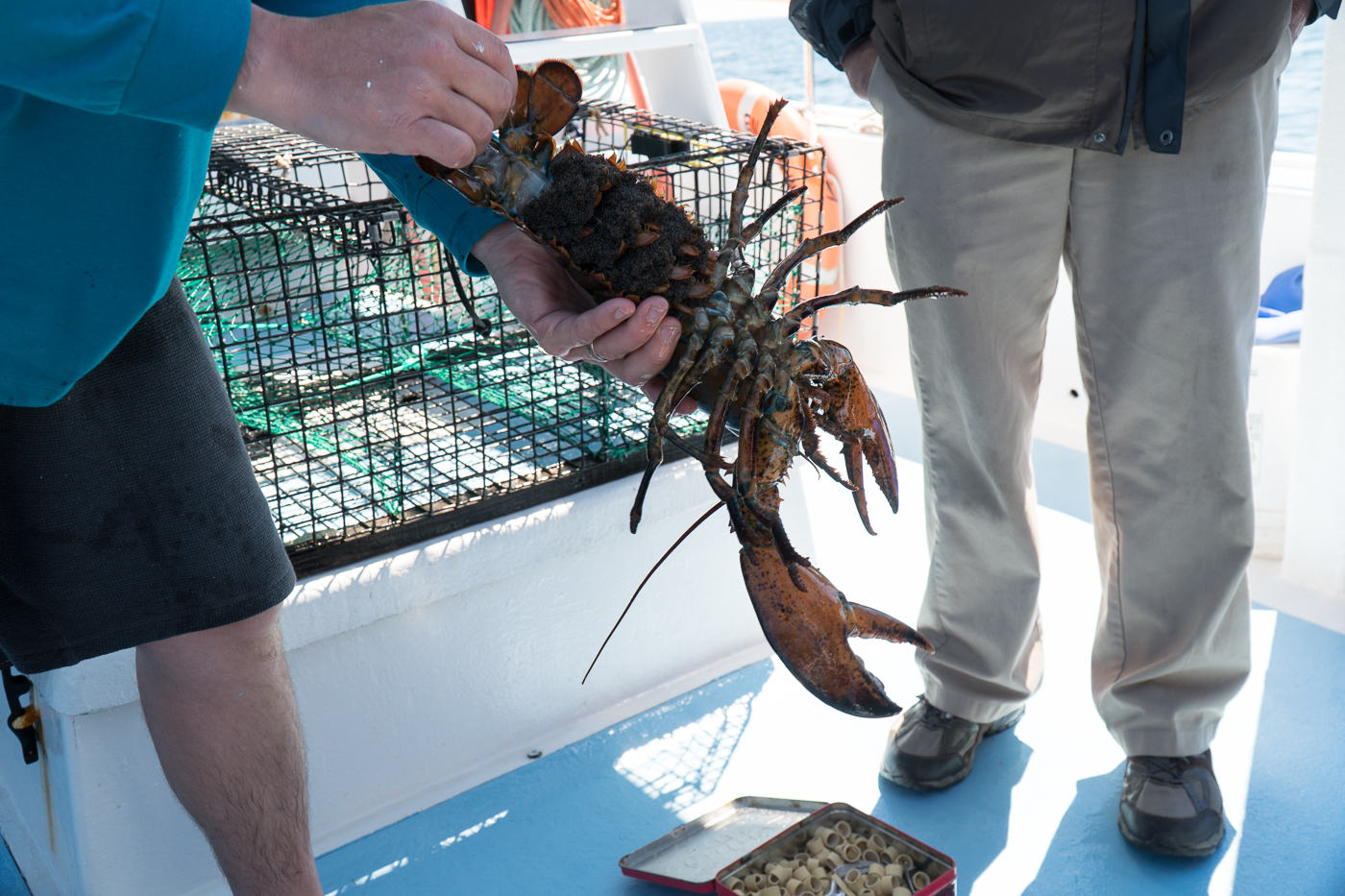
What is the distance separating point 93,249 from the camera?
99 cm

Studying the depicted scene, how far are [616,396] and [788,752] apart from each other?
790 mm

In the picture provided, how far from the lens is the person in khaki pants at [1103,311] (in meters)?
1.41

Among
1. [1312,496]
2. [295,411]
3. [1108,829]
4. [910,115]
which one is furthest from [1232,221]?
[295,411]

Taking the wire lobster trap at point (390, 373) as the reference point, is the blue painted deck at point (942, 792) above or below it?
below

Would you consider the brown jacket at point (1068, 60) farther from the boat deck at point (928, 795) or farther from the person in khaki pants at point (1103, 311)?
the boat deck at point (928, 795)

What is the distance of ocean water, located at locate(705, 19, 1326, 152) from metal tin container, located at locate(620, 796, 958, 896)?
A: 594 inches

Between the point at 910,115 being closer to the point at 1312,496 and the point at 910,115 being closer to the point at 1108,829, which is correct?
the point at 1108,829

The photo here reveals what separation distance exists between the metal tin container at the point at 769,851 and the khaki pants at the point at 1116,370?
385 millimetres

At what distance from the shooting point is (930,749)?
1.78 m

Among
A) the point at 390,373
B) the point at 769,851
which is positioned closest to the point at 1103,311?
the point at 769,851

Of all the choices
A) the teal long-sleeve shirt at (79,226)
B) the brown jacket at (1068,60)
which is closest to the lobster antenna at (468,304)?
the teal long-sleeve shirt at (79,226)

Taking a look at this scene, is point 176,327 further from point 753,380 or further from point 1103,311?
point 1103,311

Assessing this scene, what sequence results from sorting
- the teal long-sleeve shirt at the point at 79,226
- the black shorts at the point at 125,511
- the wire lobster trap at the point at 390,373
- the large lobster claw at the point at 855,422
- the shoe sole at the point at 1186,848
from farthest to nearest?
the wire lobster trap at the point at 390,373, the shoe sole at the point at 1186,848, the large lobster claw at the point at 855,422, the black shorts at the point at 125,511, the teal long-sleeve shirt at the point at 79,226

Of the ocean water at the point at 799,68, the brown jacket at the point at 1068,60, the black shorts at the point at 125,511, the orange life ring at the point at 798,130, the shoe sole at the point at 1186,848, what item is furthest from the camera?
the ocean water at the point at 799,68
